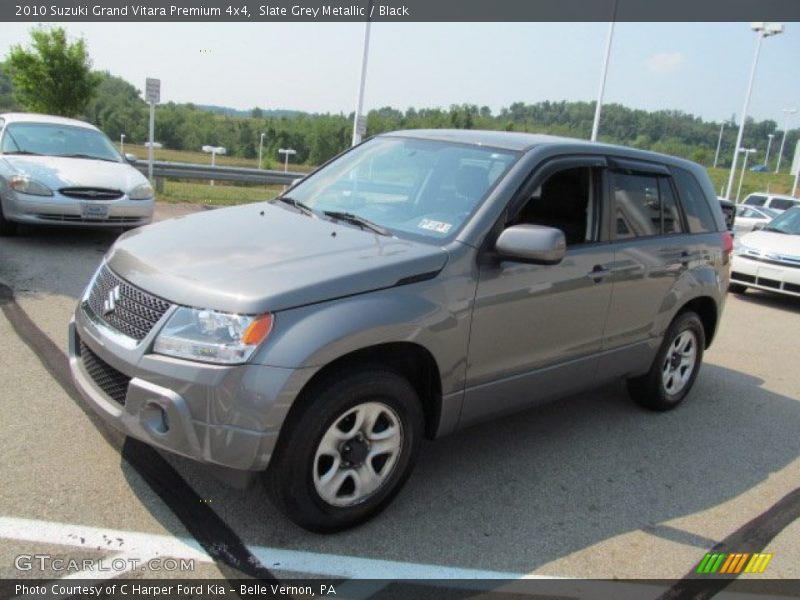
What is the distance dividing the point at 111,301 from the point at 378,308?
1.28 m

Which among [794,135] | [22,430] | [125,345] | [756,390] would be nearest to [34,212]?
[22,430]

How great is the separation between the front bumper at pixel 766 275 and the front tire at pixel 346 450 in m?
8.60

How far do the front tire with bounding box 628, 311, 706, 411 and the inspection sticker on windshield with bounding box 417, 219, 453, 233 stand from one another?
7.49ft

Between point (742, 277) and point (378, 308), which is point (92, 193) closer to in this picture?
point (378, 308)

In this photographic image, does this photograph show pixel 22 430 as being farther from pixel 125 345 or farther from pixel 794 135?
pixel 794 135

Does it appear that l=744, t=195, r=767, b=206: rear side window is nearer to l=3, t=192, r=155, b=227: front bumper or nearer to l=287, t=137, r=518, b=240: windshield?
l=3, t=192, r=155, b=227: front bumper

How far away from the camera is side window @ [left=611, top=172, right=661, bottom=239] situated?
439 centimetres

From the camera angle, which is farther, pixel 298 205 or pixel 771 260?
pixel 771 260

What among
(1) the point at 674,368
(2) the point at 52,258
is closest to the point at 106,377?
(1) the point at 674,368

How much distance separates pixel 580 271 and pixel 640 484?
1292mm

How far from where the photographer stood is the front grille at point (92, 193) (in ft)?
26.9

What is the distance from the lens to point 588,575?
3033 millimetres

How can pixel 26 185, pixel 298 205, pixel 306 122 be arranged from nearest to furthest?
pixel 298 205 < pixel 26 185 < pixel 306 122

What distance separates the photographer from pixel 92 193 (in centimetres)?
837
